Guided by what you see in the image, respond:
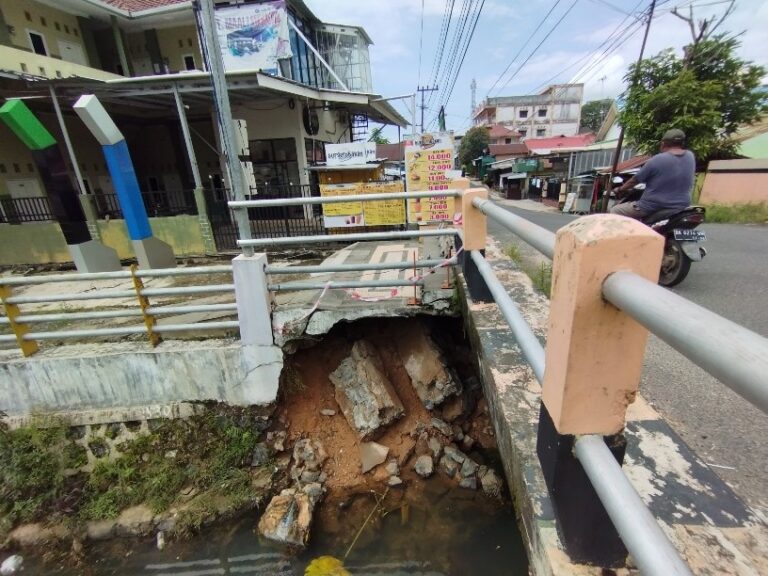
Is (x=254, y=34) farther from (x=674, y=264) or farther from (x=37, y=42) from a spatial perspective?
(x=674, y=264)

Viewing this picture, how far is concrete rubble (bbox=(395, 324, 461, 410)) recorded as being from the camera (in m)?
4.14

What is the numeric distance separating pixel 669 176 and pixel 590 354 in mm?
4461

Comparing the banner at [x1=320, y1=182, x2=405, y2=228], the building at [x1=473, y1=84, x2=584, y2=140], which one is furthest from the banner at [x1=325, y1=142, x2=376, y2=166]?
the building at [x1=473, y1=84, x2=584, y2=140]

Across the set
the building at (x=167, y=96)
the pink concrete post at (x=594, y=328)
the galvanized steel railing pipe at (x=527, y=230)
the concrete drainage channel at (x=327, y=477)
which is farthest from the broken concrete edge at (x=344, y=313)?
the building at (x=167, y=96)

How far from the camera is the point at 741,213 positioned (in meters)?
10.1

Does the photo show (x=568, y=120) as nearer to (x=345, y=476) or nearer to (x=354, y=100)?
(x=354, y=100)

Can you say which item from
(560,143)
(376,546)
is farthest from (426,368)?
(560,143)

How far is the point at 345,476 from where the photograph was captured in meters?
3.96

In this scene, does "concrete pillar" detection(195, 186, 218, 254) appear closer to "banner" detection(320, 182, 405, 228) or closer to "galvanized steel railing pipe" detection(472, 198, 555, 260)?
"banner" detection(320, 182, 405, 228)

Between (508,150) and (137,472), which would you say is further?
(508,150)

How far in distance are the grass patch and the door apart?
1982 cm

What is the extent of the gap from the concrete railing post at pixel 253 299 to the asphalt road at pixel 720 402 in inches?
122

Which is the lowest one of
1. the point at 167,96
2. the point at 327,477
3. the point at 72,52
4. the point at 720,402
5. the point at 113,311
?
the point at 327,477

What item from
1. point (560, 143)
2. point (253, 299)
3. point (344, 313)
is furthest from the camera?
point (560, 143)
